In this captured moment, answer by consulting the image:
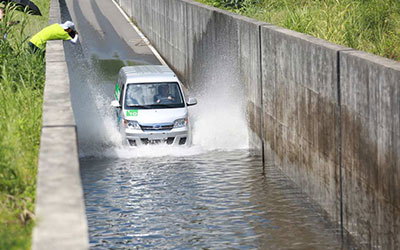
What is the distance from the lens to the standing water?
13312 mm

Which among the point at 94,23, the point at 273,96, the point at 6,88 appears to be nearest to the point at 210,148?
the point at 273,96

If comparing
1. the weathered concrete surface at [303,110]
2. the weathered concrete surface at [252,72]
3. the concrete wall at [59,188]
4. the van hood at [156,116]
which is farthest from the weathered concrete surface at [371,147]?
the van hood at [156,116]

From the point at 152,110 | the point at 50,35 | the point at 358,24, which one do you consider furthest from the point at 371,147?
the point at 50,35

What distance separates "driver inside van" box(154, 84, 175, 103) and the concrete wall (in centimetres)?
1071

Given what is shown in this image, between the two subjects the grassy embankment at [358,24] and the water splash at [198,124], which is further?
the water splash at [198,124]

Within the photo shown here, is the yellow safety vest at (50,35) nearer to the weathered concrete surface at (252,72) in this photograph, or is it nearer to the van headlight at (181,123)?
the van headlight at (181,123)

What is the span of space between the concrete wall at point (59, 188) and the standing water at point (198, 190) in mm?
5321

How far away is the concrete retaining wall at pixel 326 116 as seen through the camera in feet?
36.0

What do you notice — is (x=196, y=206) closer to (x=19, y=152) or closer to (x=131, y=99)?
(x=131, y=99)

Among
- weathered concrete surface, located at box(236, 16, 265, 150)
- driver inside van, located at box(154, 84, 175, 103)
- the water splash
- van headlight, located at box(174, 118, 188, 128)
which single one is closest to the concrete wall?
van headlight, located at box(174, 118, 188, 128)

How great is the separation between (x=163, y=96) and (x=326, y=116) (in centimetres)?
671

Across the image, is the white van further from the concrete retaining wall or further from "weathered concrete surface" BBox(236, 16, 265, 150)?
the concrete retaining wall

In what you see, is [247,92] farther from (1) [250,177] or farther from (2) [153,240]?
(2) [153,240]

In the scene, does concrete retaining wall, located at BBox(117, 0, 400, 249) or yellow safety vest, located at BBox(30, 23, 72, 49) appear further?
yellow safety vest, located at BBox(30, 23, 72, 49)
